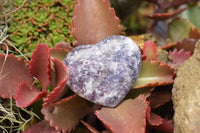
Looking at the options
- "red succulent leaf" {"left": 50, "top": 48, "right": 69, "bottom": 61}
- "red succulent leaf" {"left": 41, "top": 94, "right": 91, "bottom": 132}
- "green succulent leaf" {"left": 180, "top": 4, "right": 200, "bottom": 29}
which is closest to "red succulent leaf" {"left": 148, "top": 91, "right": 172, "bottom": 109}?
"red succulent leaf" {"left": 41, "top": 94, "right": 91, "bottom": 132}

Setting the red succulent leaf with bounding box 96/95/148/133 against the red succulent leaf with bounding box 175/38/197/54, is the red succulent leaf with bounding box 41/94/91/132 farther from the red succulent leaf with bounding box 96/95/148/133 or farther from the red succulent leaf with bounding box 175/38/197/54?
the red succulent leaf with bounding box 175/38/197/54

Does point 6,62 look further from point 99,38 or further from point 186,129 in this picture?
→ point 186,129

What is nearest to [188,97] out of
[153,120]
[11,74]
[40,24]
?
[153,120]

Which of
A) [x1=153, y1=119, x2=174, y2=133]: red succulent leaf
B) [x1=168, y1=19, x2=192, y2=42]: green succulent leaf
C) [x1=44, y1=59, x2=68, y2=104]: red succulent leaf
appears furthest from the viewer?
[x1=168, y1=19, x2=192, y2=42]: green succulent leaf

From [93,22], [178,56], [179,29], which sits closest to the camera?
[93,22]

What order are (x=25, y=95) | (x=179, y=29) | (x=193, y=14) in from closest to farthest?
(x=25, y=95)
(x=179, y=29)
(x=193, y=14)

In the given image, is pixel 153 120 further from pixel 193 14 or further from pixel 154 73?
pixel 193 14

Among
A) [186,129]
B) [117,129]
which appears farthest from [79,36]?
[186,129]

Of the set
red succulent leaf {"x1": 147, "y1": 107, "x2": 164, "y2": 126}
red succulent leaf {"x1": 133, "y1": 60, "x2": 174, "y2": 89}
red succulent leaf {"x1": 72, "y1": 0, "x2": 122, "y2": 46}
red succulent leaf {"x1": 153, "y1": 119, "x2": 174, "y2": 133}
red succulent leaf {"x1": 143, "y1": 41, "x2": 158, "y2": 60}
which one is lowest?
red succulent leaf {"x1": 153, "y1": 119, "x2": 174, "y2": 133}
